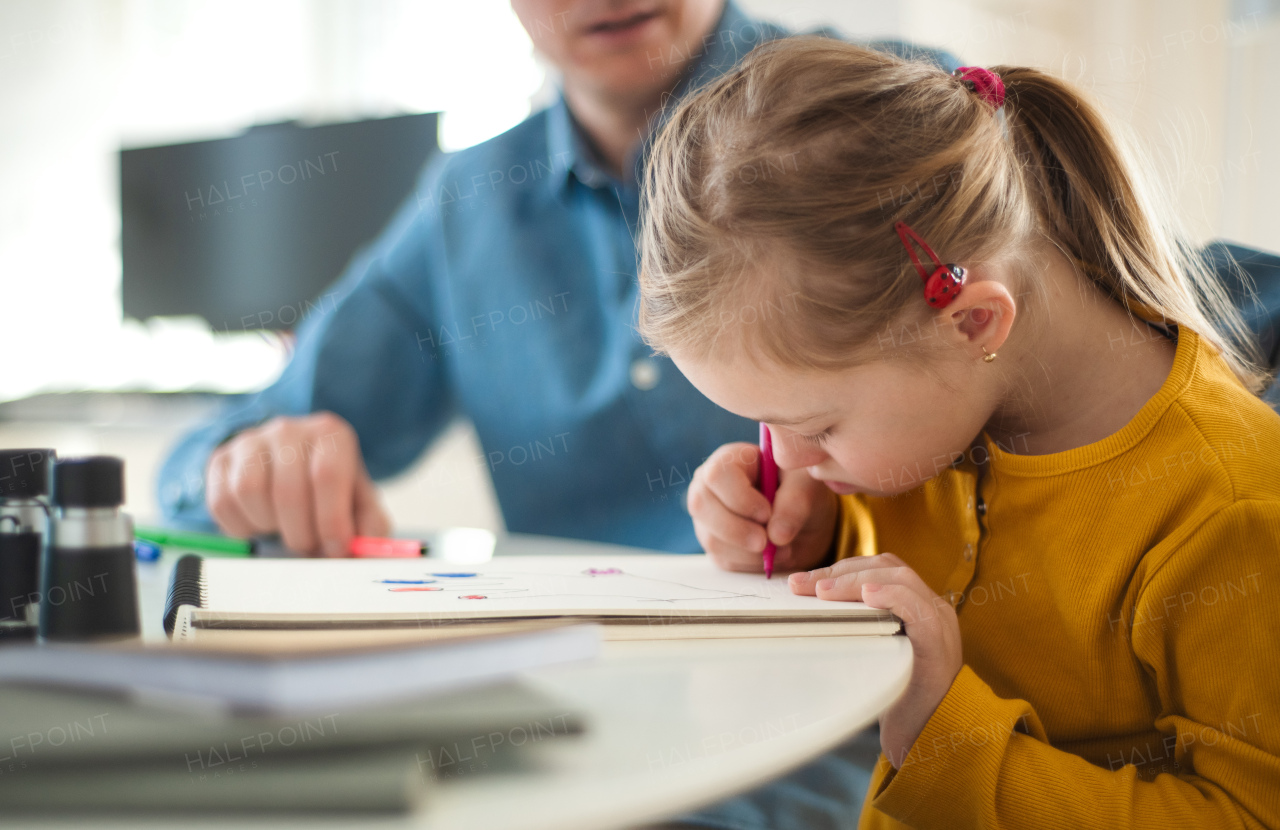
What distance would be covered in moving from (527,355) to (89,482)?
2.67 feet

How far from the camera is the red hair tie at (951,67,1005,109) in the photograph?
26.0 inches

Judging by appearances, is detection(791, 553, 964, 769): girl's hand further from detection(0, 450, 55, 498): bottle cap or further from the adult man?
the adult man

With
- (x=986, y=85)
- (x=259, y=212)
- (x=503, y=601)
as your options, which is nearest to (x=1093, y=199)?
(x=986, y=85)

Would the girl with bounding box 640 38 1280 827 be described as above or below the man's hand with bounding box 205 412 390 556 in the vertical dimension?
above

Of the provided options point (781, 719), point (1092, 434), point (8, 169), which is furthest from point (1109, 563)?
point (8, 169)

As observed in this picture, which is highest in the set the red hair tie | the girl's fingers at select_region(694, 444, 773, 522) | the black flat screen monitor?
the red hair tie

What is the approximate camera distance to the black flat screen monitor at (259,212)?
2.17m

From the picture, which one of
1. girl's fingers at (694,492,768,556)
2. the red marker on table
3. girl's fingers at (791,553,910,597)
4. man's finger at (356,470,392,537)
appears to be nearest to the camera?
girl's fingers at (791,553,910,597)

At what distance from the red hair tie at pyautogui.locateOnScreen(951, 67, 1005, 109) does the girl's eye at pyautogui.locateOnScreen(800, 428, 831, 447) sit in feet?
0.84

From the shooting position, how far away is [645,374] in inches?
44.7

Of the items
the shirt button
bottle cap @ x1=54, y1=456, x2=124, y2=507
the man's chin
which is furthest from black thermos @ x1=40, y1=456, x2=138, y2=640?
the shirt button

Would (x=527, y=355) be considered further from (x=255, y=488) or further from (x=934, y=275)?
(x=934, y=275)

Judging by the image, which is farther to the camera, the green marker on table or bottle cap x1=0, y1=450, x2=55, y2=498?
the green marker on table

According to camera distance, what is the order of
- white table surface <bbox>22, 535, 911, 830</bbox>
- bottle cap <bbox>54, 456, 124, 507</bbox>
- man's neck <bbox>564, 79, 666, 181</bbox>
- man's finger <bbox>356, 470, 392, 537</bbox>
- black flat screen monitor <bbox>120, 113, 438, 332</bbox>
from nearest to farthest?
white table surface <bbox>22, 535, 911, 830</bbox>, bottle cap <bbox>54, 456, 124, 507</bbox>, man's finger <bbox>356, 470, 392, 537</bbox>, man's neck <bbox>564, 79, 666, 181</bbox>, black flat screen monitor <bbox>120, 113, 438, 332</bbox>
